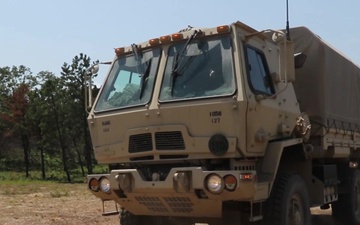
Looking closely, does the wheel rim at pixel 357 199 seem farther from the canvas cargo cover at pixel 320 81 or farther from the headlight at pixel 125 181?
the headlight at pixel 125 181

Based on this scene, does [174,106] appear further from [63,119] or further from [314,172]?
[63,119]

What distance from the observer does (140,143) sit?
699cm

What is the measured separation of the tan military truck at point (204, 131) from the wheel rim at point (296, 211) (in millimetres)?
14

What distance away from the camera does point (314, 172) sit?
29.9 feet

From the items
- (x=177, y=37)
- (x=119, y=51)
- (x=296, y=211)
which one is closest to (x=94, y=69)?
(x=119, y=51)

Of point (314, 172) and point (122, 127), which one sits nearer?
point (122, 127)

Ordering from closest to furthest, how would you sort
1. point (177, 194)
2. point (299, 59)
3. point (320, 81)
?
point (177, 194) < point (299, 59) < point (320, 81)

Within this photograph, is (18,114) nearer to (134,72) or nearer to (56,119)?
(56,119)

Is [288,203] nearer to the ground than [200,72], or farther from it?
nearer to the ground

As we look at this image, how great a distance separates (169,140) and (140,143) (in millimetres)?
414

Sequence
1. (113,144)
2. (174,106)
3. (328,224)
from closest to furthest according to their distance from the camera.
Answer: (174,106), (113,144), (328,224)

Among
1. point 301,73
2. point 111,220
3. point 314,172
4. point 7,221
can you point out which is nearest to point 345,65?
point 301,73

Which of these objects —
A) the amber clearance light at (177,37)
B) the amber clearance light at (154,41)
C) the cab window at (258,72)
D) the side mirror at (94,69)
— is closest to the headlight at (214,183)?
the cab window at (258,72)

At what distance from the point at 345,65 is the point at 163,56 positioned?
14.3ft
